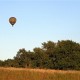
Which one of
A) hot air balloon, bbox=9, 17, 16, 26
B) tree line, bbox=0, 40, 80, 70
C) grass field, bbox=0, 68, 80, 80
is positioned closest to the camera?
grass field, bbox=0, 68, 80, 80

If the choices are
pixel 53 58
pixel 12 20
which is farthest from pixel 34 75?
pixel 53 58

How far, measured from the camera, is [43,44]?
184 feet

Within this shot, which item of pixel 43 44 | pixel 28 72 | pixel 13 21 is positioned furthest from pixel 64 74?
pixel 43 44

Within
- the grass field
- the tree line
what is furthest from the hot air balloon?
the tree line

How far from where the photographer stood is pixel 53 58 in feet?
154

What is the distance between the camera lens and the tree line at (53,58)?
143 ft

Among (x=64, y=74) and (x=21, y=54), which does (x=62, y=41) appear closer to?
(x=21, y=54)

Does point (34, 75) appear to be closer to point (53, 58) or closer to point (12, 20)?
point (12, 20)

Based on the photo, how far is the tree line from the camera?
43.6 meters

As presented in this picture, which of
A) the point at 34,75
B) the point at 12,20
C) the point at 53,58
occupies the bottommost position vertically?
the point at 34,75

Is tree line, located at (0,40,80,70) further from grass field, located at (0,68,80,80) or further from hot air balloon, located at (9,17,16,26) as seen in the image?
grass field, located at (0,68,80,80)

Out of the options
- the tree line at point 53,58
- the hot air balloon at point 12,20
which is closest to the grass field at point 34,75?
the hot air balloon at point 12,20

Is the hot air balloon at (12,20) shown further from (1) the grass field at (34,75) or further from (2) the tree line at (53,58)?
(2) the tree line at (53,58)

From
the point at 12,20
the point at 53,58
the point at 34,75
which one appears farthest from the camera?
the point at 53,58
